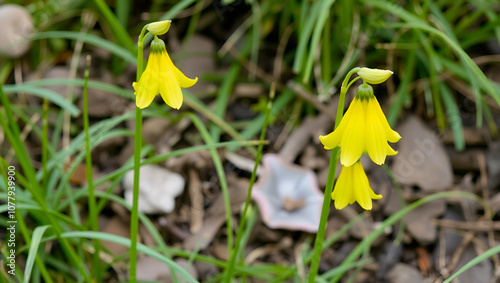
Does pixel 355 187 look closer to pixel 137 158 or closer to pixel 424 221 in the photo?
pixel 137 158

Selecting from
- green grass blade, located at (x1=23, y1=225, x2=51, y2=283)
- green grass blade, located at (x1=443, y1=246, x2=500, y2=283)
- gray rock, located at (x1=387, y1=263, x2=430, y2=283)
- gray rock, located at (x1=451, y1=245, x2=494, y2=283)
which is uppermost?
green grass blade, located at (x1=443, y1=246, x2=500, y2=283)

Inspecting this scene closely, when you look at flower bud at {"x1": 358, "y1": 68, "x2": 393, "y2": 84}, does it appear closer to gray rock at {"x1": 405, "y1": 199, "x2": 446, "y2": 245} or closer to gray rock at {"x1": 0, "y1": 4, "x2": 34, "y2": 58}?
gray rock at {"x1": 405, "y1": 199, "x2": 446, "y2": 245}

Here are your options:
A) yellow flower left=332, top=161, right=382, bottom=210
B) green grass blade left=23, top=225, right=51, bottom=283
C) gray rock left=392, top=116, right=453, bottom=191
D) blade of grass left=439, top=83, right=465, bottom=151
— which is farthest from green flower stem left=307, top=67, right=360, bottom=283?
blade of grass left=439, top=83, right=465, bottom=151

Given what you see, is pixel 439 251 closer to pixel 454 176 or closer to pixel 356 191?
pixel 454 176

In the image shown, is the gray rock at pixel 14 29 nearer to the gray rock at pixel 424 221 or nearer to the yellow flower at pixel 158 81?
the yellow flower at pixel 158 81

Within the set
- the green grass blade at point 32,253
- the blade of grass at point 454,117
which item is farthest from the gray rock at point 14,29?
the blade of grass at point 454,117

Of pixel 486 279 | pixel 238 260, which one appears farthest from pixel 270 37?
pixel 486 279
